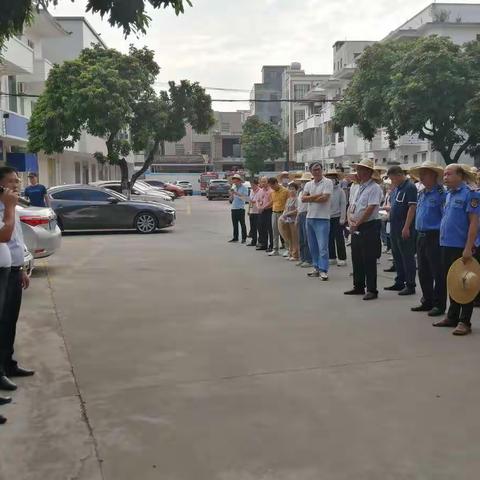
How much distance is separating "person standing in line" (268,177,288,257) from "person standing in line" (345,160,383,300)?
4.14 m

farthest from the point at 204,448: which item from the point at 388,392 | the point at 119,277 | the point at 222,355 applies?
the point at 119,277

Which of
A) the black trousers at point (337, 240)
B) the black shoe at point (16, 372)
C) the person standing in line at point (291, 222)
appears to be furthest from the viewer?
the person standing in line at point (291, 222)

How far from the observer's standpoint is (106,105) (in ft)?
88.1

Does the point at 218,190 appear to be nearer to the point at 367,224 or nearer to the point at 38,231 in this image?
the point at 38,231

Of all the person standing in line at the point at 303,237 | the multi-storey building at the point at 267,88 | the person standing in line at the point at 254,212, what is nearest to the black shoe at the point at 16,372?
the person standing in line at the point at 303,237

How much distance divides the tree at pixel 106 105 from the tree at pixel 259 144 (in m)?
38.8

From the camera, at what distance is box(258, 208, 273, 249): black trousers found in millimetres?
13401

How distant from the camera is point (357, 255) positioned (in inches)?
331

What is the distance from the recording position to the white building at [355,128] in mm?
37094

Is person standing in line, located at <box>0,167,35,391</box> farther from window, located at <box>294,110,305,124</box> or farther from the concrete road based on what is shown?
window, located at <box>294,110,305,124</box>

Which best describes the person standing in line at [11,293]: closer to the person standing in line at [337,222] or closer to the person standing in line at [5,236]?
the person standing in line at [5,236]

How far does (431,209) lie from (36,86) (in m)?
29.0

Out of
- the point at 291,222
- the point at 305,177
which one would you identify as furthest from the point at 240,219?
the point at 305,177

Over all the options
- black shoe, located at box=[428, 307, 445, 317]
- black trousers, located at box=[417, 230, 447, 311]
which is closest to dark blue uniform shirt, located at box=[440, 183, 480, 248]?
black trousers, located at box=[417, 230, 447, 311]
